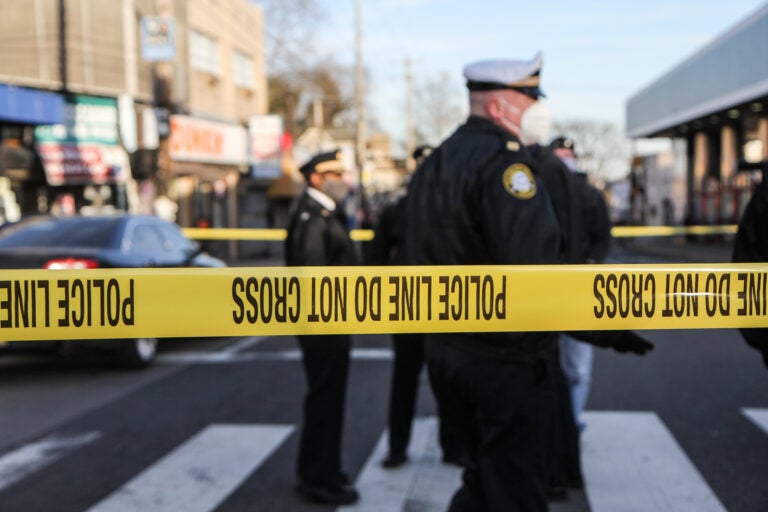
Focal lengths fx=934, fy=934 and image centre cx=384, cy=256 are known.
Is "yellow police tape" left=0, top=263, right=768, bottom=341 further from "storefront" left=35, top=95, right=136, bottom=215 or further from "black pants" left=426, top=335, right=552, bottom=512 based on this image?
"storefront" left=35, top=95, right=136, bottom=215

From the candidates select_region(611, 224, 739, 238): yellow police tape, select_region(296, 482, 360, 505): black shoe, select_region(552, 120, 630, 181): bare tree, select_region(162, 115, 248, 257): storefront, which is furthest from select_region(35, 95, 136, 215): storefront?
select_region(552, 120, 630, 181): bare tree

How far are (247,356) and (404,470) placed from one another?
4.91 metres

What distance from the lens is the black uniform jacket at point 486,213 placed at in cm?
312

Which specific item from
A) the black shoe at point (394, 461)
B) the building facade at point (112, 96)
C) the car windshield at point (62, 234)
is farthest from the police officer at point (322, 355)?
the building facade at point (112, 96)

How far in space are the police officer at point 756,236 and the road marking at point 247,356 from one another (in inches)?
243

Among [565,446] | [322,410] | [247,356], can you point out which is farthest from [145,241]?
[565,446]

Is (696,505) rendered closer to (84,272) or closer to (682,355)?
(84,272)

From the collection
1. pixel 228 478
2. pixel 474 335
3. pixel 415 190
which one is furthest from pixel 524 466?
pixel 228 478

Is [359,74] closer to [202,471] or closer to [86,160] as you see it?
[86,160]

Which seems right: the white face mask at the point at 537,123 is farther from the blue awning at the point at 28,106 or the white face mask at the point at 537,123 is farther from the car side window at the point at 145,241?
the blue awning at the point at 28,106

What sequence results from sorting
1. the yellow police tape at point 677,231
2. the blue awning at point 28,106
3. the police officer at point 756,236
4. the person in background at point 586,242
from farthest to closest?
1. the yellow police tape at point 677,231
2. the blue awning at point 28,106
3. the person in background at point 586,242
4. the police officer at point 756,236

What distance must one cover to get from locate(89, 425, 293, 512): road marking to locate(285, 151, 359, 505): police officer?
0.54 metres

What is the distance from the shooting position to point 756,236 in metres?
Answer: 3.48

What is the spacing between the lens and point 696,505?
15.6 feet
